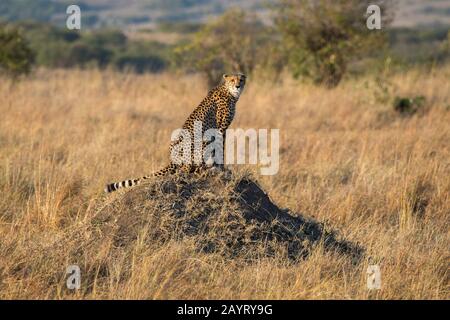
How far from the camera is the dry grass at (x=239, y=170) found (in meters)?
4.09

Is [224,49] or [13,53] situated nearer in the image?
[13,53]

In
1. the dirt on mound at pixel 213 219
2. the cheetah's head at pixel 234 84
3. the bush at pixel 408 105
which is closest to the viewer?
the dirt on mound at pixel 213 219

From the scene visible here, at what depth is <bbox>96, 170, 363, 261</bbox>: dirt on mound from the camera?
4.55m

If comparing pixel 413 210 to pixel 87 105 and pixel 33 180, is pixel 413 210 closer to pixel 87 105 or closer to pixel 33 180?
pixel 33 180

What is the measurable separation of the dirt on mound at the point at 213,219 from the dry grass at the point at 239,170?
10 centimetres

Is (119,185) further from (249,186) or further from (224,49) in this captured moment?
(224,49)

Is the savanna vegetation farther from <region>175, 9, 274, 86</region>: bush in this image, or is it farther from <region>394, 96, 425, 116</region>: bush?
<region>175, 9, 274, 86</region>: bush

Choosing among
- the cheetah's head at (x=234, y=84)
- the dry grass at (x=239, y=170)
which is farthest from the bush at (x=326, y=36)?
the cheetah's head at (x=234, y=84)

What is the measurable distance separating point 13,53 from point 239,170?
9602 mm

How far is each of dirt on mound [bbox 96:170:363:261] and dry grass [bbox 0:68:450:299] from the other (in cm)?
10

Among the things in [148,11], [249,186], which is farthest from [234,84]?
[148,11]

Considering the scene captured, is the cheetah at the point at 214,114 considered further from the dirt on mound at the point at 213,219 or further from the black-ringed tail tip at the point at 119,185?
the dirt on mound at the point at 213,219

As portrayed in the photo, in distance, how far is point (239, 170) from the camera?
5188 mm
